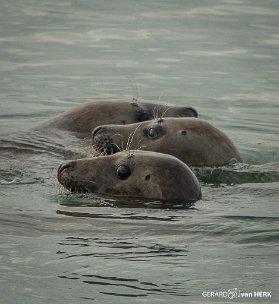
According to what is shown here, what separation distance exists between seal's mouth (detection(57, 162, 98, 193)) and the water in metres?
0.11

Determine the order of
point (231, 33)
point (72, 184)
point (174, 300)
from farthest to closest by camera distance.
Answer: point (231, 33) < point (72, 184) < point (174, 300)

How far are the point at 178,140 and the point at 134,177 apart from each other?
4.67 ft

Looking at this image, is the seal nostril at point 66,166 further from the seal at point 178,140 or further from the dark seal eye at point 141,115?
the dark seal eye at point 141,115

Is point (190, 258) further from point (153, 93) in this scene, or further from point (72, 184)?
point (153, 93)

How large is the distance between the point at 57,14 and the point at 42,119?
7917 mm

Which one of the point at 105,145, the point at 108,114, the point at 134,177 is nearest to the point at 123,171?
the point at 134,177

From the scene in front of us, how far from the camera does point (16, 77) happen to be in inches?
682

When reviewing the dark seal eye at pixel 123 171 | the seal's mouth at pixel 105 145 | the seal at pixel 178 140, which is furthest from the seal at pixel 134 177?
the seal at pixel 178 140

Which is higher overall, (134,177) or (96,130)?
(96,130)

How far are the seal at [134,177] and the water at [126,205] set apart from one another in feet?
0.56

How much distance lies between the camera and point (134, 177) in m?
10.5

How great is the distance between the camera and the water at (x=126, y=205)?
8438 millimetres

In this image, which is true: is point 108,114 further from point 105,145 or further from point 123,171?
point 123,171

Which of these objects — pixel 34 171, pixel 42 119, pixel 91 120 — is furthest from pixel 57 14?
pixel 34 171
